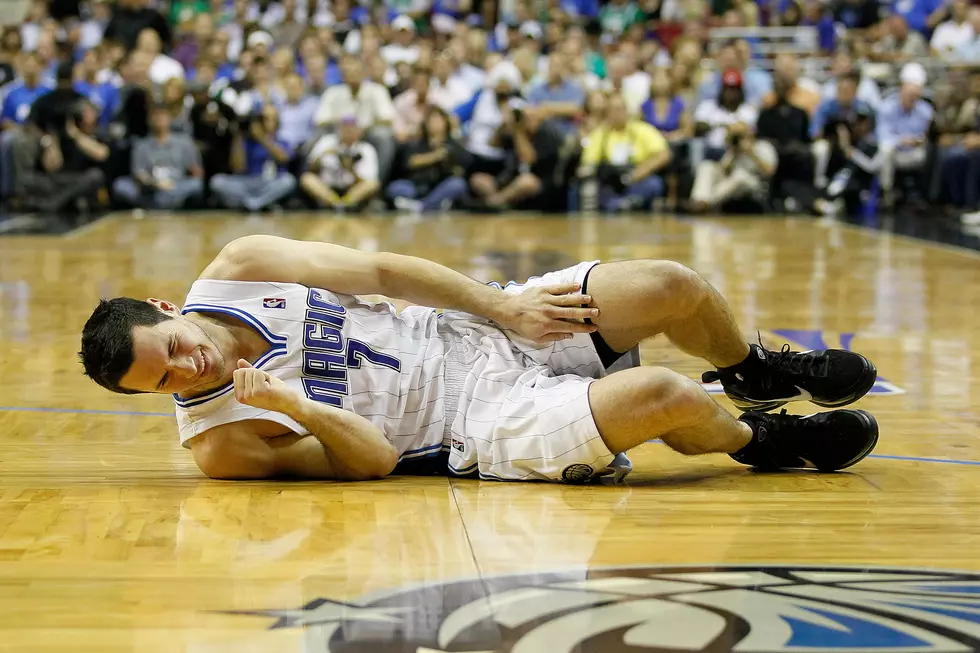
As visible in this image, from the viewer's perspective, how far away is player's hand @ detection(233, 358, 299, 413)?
299 cm

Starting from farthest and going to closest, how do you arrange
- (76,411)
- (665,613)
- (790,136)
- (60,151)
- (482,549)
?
(790,136) < (60,151) < (76,411) < (482,549) < (665,613)

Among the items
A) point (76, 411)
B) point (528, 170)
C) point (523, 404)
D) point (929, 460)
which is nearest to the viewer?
point (523, 404)

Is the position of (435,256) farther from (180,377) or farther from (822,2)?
(822,2)

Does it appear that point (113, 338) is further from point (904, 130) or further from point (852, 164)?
point (904, 130)

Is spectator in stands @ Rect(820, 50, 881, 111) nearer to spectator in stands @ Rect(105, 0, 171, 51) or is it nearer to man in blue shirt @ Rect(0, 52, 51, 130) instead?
spectator in stands @ Rect(105, 0, 171, 51)

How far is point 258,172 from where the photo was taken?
543 inches

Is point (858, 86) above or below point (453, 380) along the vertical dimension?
above

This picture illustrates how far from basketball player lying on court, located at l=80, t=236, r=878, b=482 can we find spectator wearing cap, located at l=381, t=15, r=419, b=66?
1171cm

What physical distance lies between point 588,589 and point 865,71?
1260cm

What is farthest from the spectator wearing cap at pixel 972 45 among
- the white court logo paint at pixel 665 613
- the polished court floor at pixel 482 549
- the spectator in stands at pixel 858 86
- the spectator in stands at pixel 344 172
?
the white court logo paint at pixel 665 613

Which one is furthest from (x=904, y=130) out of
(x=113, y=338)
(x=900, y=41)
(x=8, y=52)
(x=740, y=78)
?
(x=113, y=338)

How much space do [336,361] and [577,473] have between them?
66 cm

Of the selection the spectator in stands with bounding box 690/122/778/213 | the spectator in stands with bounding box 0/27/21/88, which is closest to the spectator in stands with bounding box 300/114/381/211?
the spectator in stands with bounding box 690/122/778/213

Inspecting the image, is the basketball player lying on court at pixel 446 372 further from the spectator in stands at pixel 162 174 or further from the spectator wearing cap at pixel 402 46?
the spectator wearing cap at pixel 402 46
